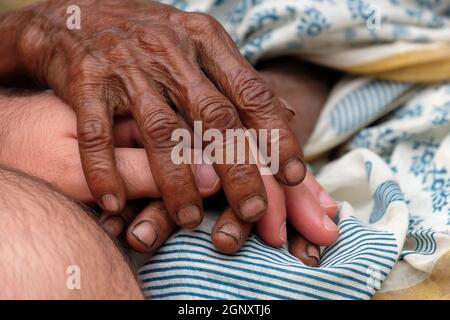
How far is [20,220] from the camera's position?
54 cm

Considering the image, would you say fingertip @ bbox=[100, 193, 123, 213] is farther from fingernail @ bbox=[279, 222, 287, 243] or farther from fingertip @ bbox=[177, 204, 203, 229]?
fingernail @ bbox=[279, 222, 287, 243]

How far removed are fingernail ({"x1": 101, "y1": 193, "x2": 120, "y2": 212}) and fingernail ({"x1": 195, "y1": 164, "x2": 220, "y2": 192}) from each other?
0.08 meters

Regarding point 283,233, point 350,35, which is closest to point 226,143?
point 283,233

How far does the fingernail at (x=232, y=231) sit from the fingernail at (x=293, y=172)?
7 centimetres

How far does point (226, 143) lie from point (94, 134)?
13cm

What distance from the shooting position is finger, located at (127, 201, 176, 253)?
61 cm

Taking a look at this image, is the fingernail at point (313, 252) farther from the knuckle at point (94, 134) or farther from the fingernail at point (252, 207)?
the knuckle at point (94, 134)

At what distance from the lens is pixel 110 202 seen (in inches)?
24.3

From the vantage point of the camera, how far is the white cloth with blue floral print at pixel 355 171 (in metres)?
0.60

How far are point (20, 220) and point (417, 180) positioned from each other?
1.71 feet

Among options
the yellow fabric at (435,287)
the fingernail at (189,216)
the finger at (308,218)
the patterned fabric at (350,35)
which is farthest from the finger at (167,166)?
the patterned fabric at (350,35)
